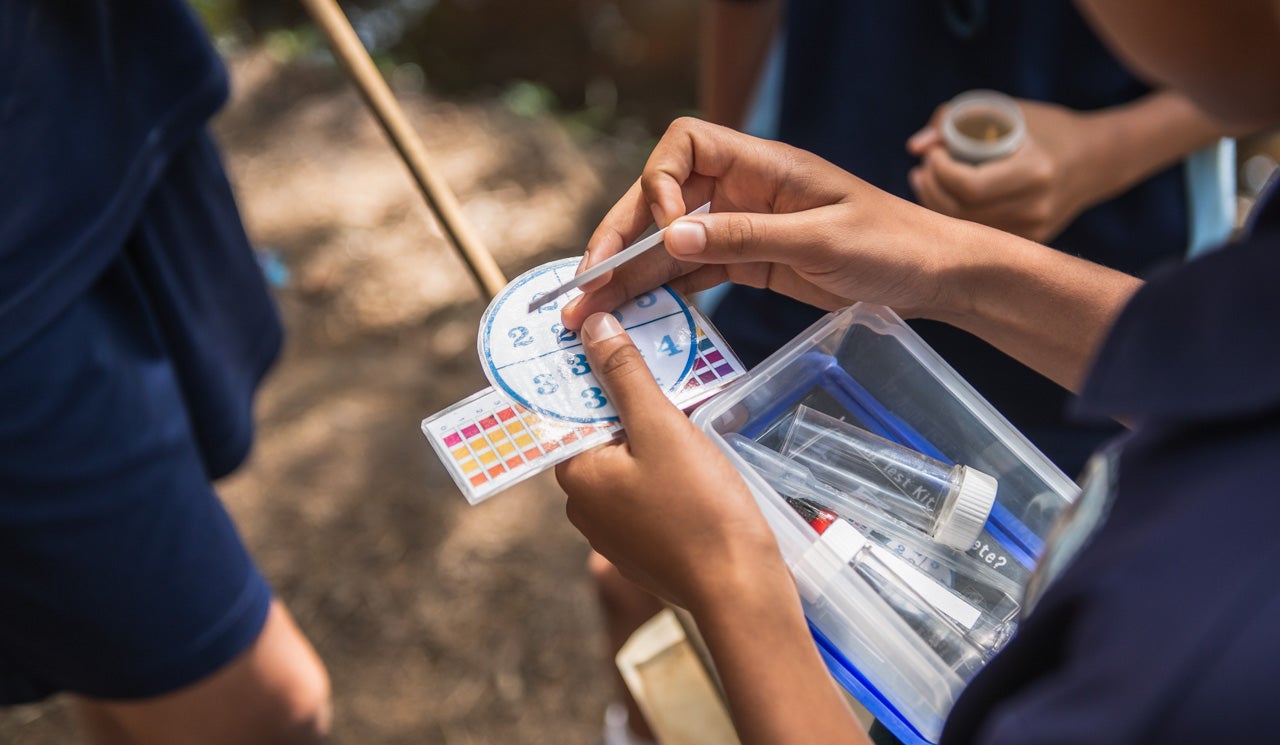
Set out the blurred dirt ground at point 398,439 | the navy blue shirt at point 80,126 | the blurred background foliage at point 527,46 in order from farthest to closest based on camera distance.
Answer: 1. the blurred background foliage at point 527,46
2. the blurred dirt ground at point 398,439
3. the navy blue shirt at point 80,126

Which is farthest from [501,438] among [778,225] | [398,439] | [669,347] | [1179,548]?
[398,439]

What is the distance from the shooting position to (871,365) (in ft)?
2.81

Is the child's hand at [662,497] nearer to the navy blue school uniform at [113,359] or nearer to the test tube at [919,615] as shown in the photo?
the test tube at [919,615]

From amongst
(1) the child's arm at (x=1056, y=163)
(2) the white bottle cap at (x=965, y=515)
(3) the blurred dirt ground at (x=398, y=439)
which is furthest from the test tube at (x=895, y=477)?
(3) the blurred dirt ground at (x=398, y=439)

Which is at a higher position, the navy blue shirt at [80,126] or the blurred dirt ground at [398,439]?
the navy blue shirt at [80,126]

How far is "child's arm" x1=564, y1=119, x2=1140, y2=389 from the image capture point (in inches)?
30.7

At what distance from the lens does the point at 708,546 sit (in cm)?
66

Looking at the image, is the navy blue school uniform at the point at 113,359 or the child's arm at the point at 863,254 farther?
the navy blue school uniform at the point at 113,359

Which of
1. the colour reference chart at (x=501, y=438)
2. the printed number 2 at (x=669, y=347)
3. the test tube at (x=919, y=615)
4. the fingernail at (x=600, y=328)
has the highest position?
the fingernail at (x=600, y=328)

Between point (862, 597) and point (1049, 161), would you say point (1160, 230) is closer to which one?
point (1049, 161)

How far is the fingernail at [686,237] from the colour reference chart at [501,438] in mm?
115

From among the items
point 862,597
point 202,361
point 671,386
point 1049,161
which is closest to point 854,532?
point 862,597

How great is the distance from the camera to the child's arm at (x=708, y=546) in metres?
0.62

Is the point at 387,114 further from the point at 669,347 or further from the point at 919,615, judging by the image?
the point at 919,615
